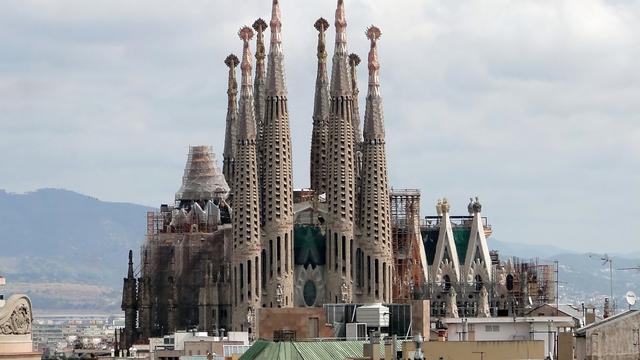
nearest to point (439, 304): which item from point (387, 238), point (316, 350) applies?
point (387, 238)

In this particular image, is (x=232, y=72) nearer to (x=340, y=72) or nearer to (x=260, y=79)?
(x=260, y=79)

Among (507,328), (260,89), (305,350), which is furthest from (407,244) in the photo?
(305,350)

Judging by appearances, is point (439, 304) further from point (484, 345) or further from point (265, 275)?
point (484, 345)

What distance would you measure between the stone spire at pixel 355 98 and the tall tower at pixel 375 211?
2.42 metres

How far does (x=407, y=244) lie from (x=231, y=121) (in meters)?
15.8

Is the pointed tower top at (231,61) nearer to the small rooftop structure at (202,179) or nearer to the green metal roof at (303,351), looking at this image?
the small rooftop structure at (202,179)

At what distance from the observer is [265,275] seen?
515 ft

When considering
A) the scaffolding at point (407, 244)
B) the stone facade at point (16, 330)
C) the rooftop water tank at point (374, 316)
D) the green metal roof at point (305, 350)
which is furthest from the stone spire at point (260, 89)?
the stone facade at point (16, 330)

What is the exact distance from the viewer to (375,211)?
157500 millimetres

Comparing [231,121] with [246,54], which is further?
[231,121]

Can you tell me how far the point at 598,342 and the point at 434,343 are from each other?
1146cm

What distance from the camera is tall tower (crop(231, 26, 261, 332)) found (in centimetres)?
15450

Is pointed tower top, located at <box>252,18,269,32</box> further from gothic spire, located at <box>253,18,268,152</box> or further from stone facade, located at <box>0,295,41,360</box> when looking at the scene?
stone facade, located at <box>0,295,41,360</box>

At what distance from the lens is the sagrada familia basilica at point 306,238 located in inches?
6137
